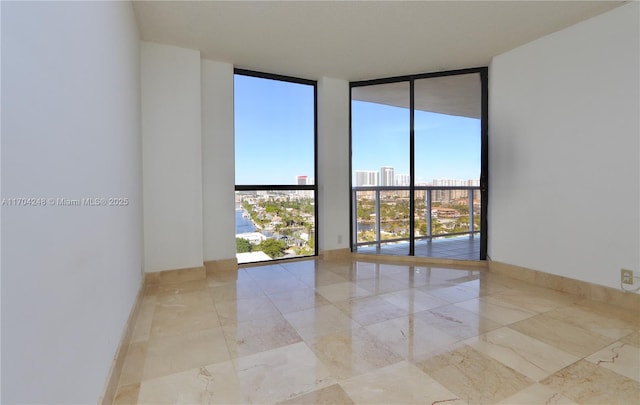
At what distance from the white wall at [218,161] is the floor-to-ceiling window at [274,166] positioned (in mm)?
167

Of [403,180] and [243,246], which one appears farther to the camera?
[403,180]

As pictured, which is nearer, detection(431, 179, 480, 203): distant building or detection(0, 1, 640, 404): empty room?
detection(0, 1, 640, 404): empty room

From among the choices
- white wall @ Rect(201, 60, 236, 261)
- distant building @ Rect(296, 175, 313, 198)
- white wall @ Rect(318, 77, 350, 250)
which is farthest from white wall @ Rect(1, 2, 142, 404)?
white wall @ Rect(318, 77, 350, 250)

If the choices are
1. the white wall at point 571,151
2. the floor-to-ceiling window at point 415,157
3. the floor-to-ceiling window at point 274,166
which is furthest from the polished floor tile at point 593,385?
the floor-to-ceiling window at point 274,166

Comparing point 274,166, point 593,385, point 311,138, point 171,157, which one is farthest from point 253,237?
point 593,385

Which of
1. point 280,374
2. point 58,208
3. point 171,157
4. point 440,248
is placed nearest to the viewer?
point 58,208

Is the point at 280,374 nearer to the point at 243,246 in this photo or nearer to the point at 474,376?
the point at 474,376

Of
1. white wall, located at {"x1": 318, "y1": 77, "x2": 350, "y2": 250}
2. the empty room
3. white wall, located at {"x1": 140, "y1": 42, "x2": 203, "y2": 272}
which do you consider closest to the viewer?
the empty room

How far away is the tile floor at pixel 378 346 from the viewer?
1354 mm

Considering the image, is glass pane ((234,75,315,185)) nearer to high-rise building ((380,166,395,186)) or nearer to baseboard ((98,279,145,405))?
high-rise building ((380,166,395,186))

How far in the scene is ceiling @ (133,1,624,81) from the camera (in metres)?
2.32

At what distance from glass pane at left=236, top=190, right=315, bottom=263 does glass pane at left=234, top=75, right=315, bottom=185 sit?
0.65 ft

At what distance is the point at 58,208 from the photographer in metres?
0.88

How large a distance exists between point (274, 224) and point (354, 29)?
2.37 metres
